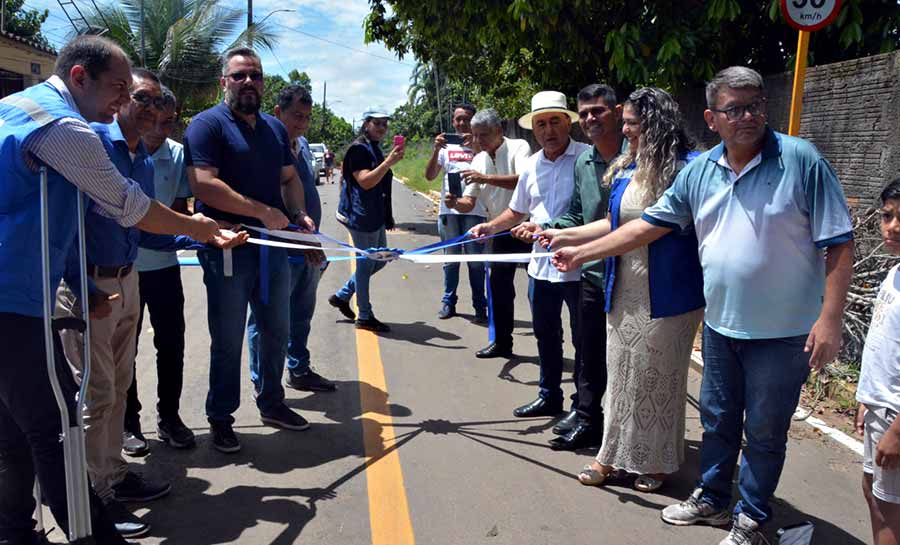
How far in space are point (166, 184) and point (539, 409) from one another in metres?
2.86

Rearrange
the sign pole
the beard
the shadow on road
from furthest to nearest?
the shadow on road
the sign pole
the beard

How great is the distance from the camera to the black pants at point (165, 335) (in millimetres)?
4496

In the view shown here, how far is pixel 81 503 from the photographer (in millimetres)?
2906

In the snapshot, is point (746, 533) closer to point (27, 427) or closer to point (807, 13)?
point (27, 427)

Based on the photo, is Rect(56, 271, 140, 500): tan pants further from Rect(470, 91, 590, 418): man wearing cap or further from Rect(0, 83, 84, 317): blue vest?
Rect(470, 91, 590, 418): man wearing cap

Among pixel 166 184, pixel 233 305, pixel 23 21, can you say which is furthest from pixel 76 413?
pixel 23 21

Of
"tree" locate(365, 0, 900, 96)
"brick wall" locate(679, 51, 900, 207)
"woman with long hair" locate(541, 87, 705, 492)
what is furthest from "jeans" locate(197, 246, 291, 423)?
"tree" locate(365, 0, 900, 96)

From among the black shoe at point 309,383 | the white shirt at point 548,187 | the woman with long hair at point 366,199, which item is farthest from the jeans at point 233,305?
the woman with long hair at point 366,199

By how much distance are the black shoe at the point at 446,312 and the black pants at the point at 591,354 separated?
11.8 feet

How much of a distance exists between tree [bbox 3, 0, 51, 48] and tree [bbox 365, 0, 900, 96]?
2586 centimetres

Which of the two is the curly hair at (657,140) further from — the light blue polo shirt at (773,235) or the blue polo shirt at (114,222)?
the blue polo shirt at (114,222)

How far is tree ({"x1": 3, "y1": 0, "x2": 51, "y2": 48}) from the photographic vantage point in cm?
3080

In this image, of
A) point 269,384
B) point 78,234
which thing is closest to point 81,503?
point 78,234

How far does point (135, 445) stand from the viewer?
4445mm
